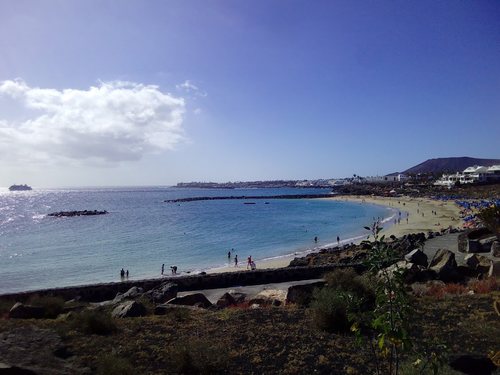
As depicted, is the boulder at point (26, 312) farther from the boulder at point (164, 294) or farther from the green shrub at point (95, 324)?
the boulder at point (164, 294)

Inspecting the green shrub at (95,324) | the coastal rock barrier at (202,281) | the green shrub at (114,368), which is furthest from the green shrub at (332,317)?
the coastal rock barrier at (202,281)

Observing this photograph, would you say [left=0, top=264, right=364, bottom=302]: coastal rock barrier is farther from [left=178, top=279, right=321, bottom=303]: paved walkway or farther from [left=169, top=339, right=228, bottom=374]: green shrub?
[left=169, top=339, right=228, bottom=374]: green shrub

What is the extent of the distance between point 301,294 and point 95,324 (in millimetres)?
7176

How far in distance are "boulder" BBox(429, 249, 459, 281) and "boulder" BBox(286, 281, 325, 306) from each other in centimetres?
569

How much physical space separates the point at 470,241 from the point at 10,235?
199 feet

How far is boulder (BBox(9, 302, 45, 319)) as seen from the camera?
12.8 m

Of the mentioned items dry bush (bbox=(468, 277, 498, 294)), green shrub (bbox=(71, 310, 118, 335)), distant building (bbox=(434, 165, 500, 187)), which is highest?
distant building (bbox=(434, 165, 500, 187))

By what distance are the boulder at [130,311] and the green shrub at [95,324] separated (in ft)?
5.81

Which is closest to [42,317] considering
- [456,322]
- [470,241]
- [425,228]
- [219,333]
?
[219,333]

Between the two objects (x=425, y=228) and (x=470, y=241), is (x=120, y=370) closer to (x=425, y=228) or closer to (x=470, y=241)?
(x=470, y=241)

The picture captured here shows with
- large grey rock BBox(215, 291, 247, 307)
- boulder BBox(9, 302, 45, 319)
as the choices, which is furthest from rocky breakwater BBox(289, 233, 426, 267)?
boulder BBox(9, 302, 45, 319)

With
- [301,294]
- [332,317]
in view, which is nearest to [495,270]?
[301,294]

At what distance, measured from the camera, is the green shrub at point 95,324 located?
10.3m

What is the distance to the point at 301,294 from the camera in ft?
46.8
